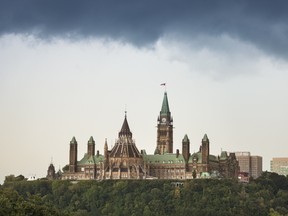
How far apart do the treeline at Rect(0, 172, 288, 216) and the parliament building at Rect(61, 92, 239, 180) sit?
4637 millimetres

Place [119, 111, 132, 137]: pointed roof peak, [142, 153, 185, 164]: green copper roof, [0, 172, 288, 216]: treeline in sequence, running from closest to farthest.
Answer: [0, 172, 288, 216]: treeline → [142, 153, 185, 164]: green copper roof → [119, 111, 132, 137]: pointed roof peak

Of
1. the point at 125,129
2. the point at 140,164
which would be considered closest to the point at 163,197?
the point at 140,164

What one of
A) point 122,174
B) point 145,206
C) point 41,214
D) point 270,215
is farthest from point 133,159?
point 41,214

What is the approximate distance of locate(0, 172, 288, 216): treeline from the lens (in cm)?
17375

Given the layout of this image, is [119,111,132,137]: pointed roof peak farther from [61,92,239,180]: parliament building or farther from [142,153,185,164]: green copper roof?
[142,153,185,164]: green copper roof

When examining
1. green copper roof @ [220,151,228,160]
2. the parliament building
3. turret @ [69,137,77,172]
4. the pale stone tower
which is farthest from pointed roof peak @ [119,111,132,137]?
green copper roof @ [220,151,228,160]

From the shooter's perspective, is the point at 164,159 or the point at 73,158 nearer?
the point at 164,159

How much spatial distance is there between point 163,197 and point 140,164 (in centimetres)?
1417

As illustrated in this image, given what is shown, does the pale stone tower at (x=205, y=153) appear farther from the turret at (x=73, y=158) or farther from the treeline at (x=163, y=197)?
the turret at (x=73, y=158)

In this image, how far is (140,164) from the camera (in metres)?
192

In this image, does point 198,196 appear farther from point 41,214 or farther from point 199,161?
point 41,214

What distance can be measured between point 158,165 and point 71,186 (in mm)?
20754

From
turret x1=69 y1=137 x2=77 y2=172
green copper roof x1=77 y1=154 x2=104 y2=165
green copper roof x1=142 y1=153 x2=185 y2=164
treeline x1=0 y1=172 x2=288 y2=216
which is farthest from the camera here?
turret x1=69 y1=137 x2=77 y2=172

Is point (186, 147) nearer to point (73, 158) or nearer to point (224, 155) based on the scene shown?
point (224, 155)
